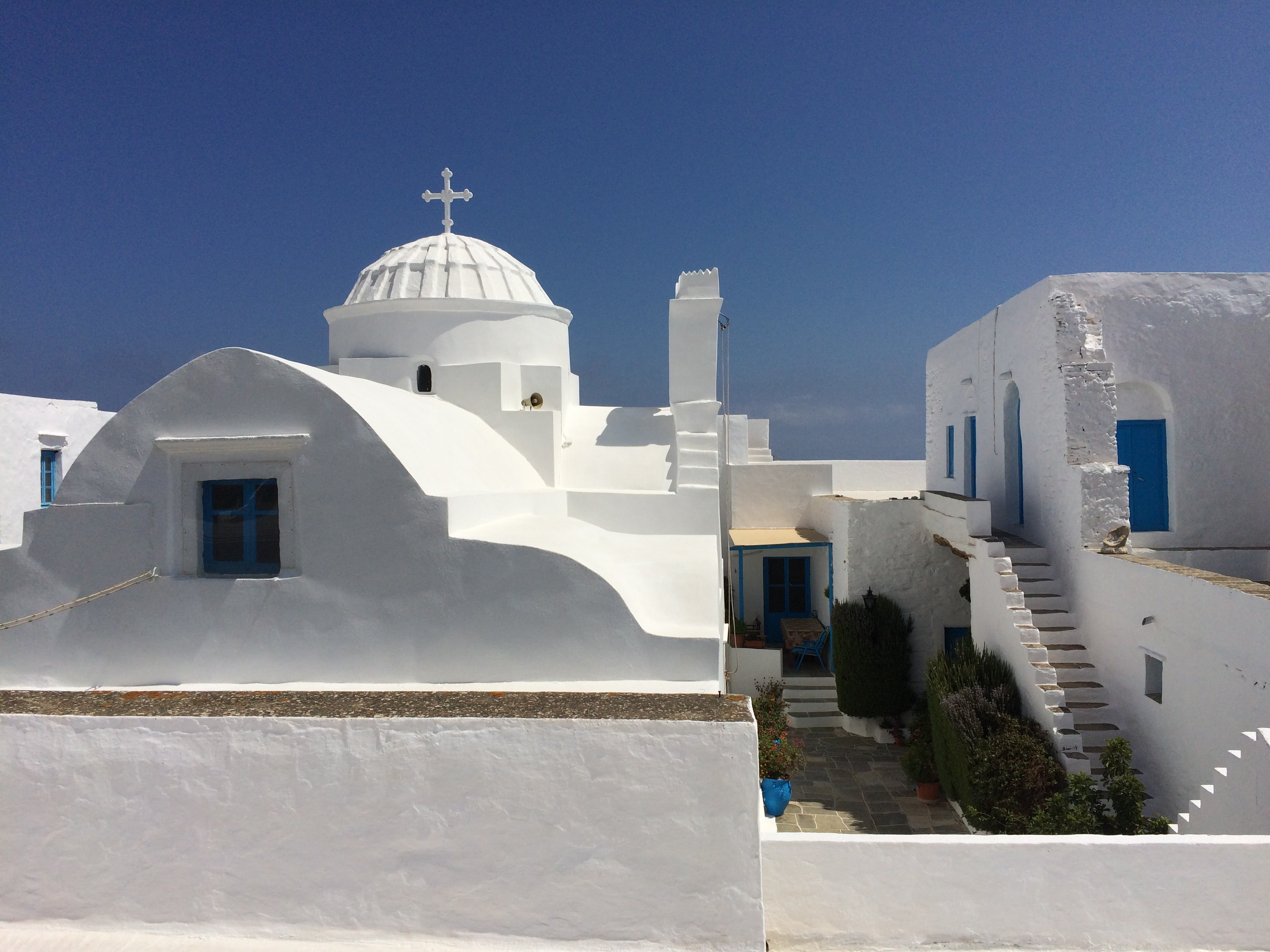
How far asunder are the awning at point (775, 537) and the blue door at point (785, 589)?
1.56 ft

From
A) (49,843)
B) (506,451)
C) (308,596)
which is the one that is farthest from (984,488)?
(49,843)

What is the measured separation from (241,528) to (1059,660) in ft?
26.5

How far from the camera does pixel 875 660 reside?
11.7 m

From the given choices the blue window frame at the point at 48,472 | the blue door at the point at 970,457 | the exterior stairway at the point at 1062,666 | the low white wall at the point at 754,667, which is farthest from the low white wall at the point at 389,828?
the blue window frame at the point at 48,472

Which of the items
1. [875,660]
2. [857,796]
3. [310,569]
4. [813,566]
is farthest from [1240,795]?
[813,566]

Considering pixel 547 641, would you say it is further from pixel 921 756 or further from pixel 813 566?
pixel 813 566

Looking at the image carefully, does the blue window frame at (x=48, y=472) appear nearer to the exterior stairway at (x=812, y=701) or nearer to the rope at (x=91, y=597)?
the rope at (x=91, y=597)

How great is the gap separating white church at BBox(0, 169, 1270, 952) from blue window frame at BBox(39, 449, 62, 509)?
26.3 feet

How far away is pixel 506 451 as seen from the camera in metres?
9.62

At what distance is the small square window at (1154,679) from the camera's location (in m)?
7.54

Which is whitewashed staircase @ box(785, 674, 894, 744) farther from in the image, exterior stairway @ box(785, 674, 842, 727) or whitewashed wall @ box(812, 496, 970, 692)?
whitewashed wall @ box(812, 496, 970, 692)

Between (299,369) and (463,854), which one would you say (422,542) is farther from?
(463,854)

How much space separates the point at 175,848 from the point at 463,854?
1.66 meters

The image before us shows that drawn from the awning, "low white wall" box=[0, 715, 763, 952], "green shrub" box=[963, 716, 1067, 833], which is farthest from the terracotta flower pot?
"low white wall" box=[0, 715, 763, 952]
